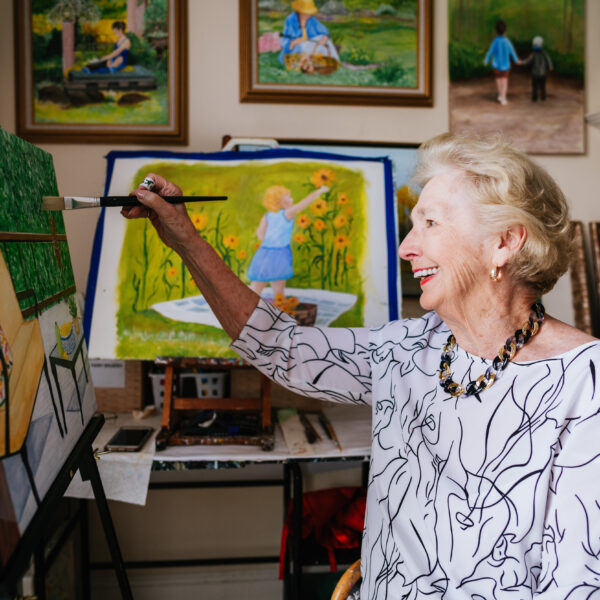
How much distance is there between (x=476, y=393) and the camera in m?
1.00

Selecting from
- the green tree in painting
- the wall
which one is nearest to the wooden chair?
the wall

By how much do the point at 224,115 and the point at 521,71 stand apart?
112 cm

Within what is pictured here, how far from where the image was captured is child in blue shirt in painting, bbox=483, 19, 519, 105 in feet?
6.79

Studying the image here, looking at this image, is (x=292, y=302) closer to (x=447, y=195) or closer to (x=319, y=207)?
(x=319, y=207)

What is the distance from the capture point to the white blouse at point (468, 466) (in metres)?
0.84

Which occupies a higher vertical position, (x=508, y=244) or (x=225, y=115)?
(x=225, y=115)

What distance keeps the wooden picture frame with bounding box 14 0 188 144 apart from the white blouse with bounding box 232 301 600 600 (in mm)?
1132

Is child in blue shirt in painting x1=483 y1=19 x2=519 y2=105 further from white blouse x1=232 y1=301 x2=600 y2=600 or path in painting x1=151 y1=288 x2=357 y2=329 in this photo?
white blouse x1=232 y1=301 x2=600 y2=600

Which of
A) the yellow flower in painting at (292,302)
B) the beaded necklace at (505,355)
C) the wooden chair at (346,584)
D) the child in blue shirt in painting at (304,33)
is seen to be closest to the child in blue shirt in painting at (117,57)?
the child in blue shirt in painting at (304,33)

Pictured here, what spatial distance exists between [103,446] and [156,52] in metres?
1.33

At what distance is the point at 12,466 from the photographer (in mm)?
621

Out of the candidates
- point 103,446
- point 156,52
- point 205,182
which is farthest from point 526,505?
point 156,52

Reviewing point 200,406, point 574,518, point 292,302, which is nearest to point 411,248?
point 574,518

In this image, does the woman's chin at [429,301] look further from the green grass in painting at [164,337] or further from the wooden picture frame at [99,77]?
the wooden picture frame at [99,77]
